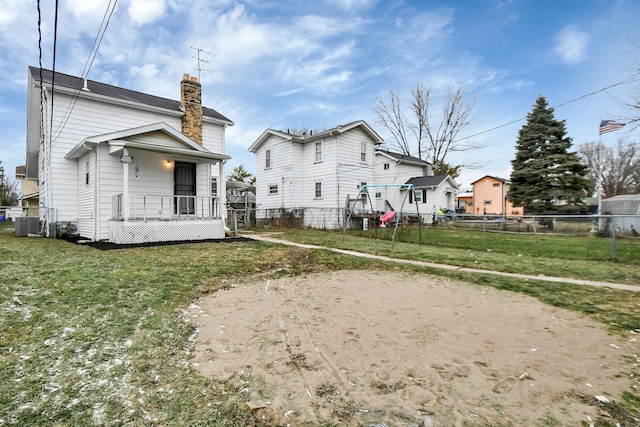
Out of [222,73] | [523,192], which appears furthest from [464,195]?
[222,73]

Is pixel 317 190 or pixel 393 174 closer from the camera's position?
pixel 317 190

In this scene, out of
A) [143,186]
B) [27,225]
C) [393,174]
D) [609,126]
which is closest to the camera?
[143,186]

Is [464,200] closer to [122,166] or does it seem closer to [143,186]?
[143,186]

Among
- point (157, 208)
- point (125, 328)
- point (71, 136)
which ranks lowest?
point (125, 328)

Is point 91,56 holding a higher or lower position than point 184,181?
higher

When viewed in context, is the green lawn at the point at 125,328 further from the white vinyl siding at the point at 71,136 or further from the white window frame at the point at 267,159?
the white window frame at the point at 267,159

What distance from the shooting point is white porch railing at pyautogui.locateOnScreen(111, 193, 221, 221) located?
10586 millimetres

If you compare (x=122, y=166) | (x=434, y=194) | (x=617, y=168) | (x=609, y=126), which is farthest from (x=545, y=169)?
(x=617, y=168)

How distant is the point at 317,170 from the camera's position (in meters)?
20.6

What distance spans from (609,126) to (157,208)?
20457 millimetres

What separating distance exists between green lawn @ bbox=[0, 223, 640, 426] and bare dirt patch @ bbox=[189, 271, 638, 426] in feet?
0.86

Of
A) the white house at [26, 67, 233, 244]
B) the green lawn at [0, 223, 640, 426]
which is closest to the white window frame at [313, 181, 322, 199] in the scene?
the white house at [26, 67, 233, 244]

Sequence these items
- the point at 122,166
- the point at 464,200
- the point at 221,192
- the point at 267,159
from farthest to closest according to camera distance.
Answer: the point at 464,200 < the point at 267,159 < the point at 221,192 < the point at 122,166

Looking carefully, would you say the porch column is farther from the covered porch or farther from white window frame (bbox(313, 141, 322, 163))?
white window frame (bbox(313, 141, 322, 163))
